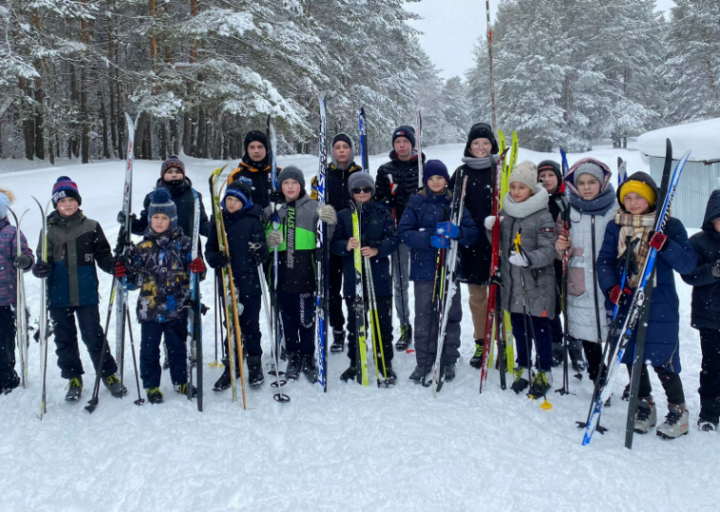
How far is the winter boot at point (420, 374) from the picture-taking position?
3.93 metres

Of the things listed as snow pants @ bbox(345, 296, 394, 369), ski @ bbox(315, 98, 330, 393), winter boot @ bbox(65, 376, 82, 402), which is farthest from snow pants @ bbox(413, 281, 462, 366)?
winter boot @ bbox(65, 376, 82, 402)

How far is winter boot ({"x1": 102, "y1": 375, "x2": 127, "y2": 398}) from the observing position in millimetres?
3784

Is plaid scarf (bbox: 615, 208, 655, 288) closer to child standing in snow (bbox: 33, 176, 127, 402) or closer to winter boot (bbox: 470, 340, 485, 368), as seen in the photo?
winter boot (bbox: 470, 340, 485, 368)

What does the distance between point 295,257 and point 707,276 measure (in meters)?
2.93

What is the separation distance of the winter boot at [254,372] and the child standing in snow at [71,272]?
105 cm

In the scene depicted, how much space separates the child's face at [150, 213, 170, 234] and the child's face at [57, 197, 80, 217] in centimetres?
67

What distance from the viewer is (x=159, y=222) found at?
358cm

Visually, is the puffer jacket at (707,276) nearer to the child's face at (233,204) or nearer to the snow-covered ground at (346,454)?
the snow-covered ground at (346,454)

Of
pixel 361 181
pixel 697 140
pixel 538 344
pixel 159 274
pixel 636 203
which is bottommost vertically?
pixel 538 344

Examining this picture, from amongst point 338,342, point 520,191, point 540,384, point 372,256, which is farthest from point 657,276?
point 338,342

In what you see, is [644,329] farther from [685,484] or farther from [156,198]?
[156,198]

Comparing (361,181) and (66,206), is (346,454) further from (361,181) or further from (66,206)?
(66,206)

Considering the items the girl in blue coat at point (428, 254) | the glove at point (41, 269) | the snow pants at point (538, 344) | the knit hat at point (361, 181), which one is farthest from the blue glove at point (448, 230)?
the glove at point (41, 269)

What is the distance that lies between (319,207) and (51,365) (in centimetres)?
308
